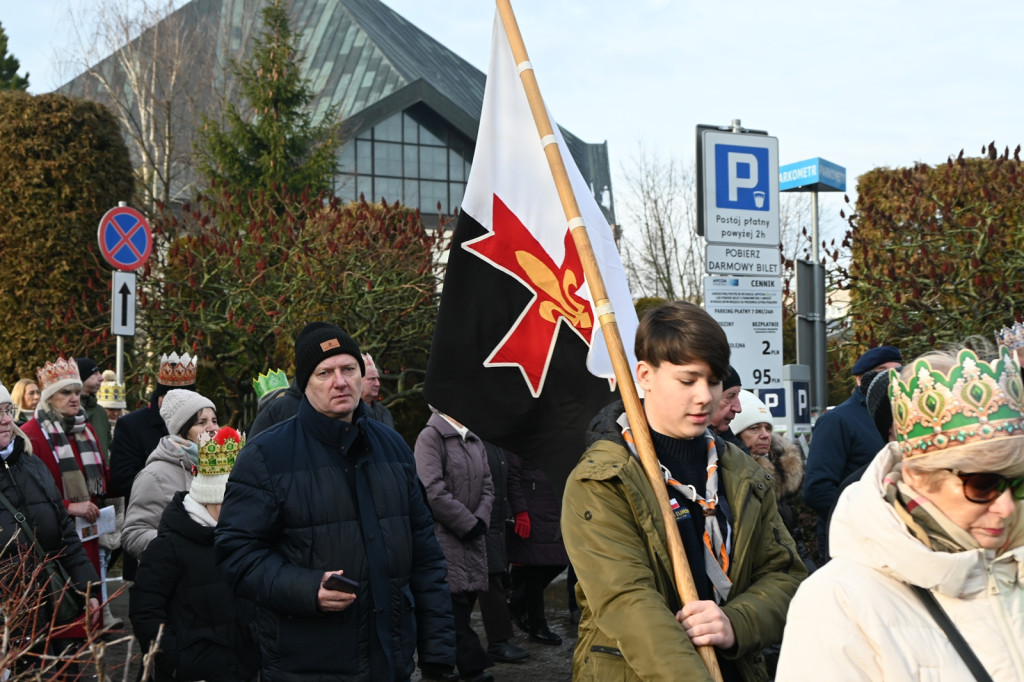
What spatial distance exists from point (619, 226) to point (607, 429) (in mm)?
29858

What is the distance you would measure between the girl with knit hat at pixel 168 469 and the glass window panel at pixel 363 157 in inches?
1260

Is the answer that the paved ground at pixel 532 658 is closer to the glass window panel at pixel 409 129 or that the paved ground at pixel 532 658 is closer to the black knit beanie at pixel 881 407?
the black knit beanie at pixel 881 407

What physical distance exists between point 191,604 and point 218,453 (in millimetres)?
697

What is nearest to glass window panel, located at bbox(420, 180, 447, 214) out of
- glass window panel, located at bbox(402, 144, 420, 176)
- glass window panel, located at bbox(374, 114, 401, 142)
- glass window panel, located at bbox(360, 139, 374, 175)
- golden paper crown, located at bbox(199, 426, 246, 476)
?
glass window panel, located at bbox(402, 144, 420, 176)

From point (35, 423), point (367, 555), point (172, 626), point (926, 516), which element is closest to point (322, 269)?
point (35, 423)

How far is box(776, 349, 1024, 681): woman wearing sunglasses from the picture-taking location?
2.06 meters

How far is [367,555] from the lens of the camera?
4168 millimetres

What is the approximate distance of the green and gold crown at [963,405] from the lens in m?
2.10

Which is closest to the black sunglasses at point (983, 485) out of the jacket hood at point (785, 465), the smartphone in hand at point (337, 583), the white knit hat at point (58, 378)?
the smartphone in hand at point (337, 583)

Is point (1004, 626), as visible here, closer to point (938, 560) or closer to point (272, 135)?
point (938, 560)

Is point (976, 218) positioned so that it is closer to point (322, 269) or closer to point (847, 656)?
point (322, 269)

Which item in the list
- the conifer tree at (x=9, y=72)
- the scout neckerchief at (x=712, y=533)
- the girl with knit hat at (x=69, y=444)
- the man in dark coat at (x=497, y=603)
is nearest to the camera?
the scout neckerchief at (x=712, y=533)

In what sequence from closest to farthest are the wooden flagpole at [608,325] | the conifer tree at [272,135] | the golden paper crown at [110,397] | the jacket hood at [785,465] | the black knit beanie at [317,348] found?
1. the wooden flagpole at [608,325]
2. the black knit beanie at [317,348]
3. the jacket hood at [785,465]
4. the golden paper crown at [110,397]
5. the conifer tree at [272,135]

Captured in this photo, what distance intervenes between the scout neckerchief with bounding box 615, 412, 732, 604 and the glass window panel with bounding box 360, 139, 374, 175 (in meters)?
35.5
